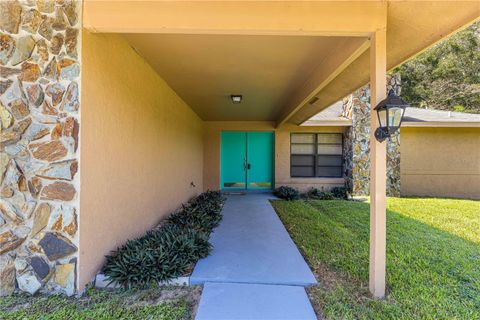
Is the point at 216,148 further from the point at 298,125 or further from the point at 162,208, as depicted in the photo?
the point at 162,208

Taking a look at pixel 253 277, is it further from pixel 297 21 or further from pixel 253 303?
pixel 297 21

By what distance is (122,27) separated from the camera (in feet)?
8.03

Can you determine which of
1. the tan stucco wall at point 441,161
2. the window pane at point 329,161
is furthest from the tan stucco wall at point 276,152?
the tan stucco wall at point 441,161

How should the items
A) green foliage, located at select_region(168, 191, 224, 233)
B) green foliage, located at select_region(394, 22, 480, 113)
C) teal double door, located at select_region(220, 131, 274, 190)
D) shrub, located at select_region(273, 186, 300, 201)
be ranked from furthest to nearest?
green foliage, located at select_region(394, 22, 480, 113)
teal double door, located at select_region(220, 131, 274, 190)
shrub, located at select_region(273, 186, 300, 201)
green foliage, located at select_region(168, 191, 224, 233)

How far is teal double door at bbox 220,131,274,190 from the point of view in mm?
9391

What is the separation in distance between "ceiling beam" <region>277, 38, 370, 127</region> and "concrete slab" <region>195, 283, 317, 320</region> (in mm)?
2759

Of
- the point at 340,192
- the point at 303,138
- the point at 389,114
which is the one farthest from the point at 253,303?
the point at 303,138

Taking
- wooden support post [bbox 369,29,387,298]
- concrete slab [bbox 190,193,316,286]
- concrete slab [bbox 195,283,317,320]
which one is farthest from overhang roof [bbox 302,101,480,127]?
concrete slab [bbox 195,283,317,320]

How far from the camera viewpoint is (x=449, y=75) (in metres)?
14.6

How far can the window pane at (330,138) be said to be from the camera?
30.6 ft

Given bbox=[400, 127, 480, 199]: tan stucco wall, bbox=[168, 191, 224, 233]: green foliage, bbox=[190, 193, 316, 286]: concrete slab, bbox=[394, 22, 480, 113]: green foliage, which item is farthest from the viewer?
bbox=[394, 22, 480, 113]: green foliage

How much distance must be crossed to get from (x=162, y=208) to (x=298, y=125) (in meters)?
5.87

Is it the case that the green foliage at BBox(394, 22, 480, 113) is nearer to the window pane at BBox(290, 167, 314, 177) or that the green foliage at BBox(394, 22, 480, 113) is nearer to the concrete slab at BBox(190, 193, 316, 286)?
the window pane at BBox(290, 167, 314, 177)

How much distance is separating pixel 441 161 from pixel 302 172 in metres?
5.06
